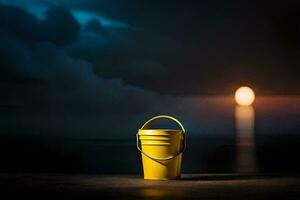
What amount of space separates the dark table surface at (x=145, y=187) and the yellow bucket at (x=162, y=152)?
0.26m

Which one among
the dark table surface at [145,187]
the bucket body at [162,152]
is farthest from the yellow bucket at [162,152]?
the dark table surface at [145,187]

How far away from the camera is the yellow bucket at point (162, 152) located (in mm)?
9898

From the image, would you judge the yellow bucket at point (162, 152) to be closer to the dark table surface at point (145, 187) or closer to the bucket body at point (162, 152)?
the bucket body at point (162, 152)

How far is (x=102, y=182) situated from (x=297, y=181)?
2627 mm

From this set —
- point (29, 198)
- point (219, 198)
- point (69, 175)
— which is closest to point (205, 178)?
point (69, 175)

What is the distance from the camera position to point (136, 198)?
23.6 feet

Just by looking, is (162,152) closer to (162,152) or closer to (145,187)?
(162,152)

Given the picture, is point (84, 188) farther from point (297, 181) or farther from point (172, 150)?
point (297, 181)

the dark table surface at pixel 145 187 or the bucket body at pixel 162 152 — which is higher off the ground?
the bucket body at pixel 162 152

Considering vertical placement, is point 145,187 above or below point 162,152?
below

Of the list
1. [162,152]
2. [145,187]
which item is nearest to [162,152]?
[162,152]

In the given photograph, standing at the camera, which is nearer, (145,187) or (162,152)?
(145,187)

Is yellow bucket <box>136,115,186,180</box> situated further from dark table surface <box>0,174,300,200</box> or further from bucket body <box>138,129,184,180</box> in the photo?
dark table surface <box>0,174,300,200</box>

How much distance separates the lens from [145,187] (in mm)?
8430
